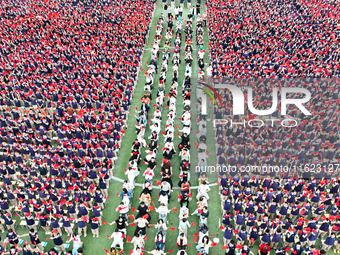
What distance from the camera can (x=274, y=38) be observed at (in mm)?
28109

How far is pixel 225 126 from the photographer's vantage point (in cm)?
1909

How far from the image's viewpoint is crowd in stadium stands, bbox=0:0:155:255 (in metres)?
14.4

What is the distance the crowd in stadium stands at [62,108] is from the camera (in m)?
14.4

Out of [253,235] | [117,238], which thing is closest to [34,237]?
[117,238]

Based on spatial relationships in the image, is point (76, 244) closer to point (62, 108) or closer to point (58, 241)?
point (58, 241)

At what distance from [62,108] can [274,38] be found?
18.9 meters

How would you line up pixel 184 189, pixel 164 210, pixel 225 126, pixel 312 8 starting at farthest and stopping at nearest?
1. pixel 312 8
2. pixel 225 126
3. pixel 184 189
4. pixel 164 210

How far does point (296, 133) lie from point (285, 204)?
A: 4.79 meters

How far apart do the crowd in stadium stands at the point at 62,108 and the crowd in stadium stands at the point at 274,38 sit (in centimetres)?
709

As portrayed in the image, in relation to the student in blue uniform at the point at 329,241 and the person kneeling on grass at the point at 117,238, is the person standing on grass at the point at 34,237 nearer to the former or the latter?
the person kneeling on grass at the point at 117,238

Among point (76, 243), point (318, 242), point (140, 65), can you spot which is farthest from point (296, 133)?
point (140, 65)

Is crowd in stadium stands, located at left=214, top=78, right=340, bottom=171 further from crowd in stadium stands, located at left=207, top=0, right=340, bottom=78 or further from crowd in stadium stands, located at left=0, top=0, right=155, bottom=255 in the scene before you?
crowd in stadium stands, located at left=0, top=0, right=155, bottom=255

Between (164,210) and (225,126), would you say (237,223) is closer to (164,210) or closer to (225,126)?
(164,210)

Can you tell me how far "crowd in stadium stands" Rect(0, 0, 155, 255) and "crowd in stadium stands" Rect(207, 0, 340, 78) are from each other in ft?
23.3
